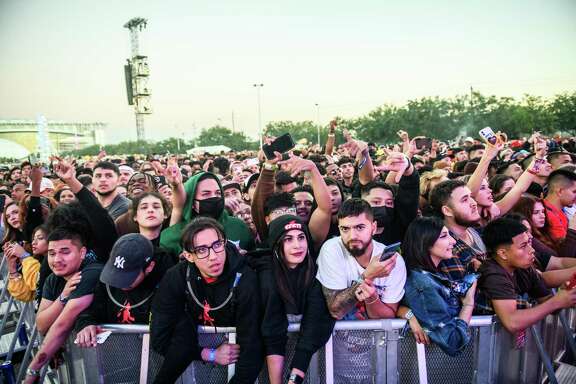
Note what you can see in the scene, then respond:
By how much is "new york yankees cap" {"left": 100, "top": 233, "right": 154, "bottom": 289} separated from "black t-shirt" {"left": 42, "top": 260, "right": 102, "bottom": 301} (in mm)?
211

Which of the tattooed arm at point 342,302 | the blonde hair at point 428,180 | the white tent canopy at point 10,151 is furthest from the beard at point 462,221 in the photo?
the white tent canopy at point 10,151

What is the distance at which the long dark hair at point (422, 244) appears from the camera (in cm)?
276

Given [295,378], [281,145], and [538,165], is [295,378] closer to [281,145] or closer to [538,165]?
[281,145]

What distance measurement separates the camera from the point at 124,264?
106 inches

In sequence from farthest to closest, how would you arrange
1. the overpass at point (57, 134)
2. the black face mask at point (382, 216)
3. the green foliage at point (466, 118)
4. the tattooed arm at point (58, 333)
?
the overpass at point (57, 134) < the green foliage at point (466, 118) < the black face mask at point (382, 216) < the tattooed arm at point (58, 333)

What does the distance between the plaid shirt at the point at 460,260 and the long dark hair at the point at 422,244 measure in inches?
4.8

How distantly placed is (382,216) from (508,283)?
1.17 metres

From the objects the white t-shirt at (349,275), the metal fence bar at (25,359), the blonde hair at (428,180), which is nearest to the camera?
the white t-shirt at (349,275)

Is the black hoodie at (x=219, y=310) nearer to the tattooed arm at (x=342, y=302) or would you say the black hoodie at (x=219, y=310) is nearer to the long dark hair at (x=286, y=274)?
the long dark hair at (x=286, y=274)

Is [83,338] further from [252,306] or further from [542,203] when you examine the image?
[542,203]

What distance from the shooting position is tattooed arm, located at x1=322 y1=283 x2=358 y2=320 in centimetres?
246

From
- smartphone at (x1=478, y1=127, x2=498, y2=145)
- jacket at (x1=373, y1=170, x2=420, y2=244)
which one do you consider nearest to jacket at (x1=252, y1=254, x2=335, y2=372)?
jacket at (x1=373, y1=170, x2=420, y2=244)

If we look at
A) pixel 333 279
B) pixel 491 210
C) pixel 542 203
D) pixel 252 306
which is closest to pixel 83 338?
pixel 252 306

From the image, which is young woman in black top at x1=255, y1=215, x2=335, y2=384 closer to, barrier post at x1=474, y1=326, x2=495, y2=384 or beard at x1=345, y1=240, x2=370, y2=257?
beard at x1=345, y1=240, x2=370, y2=257
